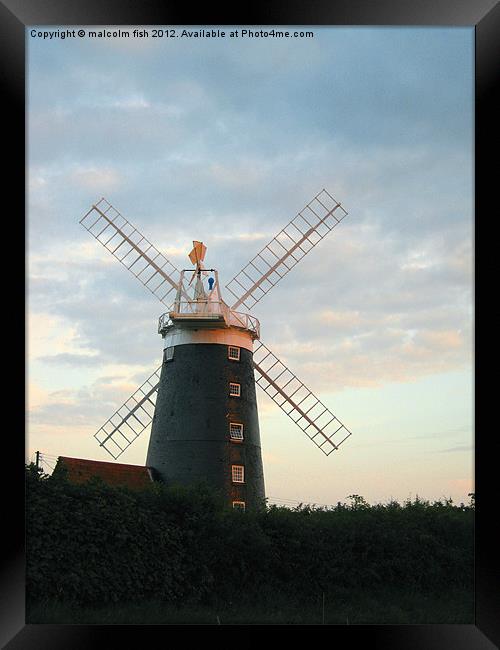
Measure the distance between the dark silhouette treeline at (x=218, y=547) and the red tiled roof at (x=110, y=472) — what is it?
12.6ft

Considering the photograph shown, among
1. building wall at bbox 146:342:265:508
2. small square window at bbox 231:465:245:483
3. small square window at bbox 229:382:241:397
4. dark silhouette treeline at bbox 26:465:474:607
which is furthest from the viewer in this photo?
small square window at bbox 229:382:241:397

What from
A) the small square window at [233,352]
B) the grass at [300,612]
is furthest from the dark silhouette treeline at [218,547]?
the small square window at [233,352]

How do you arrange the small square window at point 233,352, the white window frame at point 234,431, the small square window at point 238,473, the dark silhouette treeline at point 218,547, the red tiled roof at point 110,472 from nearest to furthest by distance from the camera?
the dark silhouette treeline at point 218,547 → the red tiled roof at point 110,472 → the small square window at point 238,473 → the white window frame at point 234,431 → the small square window at point 233,352

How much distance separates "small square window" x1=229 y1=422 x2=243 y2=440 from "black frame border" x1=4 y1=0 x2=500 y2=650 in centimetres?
1486

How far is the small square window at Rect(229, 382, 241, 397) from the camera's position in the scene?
19.8 metres

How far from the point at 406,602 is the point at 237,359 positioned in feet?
23.4

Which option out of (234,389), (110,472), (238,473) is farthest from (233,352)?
(110,472)

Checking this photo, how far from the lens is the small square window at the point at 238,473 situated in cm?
1919

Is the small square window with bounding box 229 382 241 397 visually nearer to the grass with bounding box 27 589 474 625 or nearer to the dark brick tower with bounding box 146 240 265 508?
the dark brick tower with bounding box 146 240 265 508

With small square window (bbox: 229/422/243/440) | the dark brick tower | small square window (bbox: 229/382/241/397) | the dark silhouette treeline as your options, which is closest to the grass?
the dark silhouette treeline
